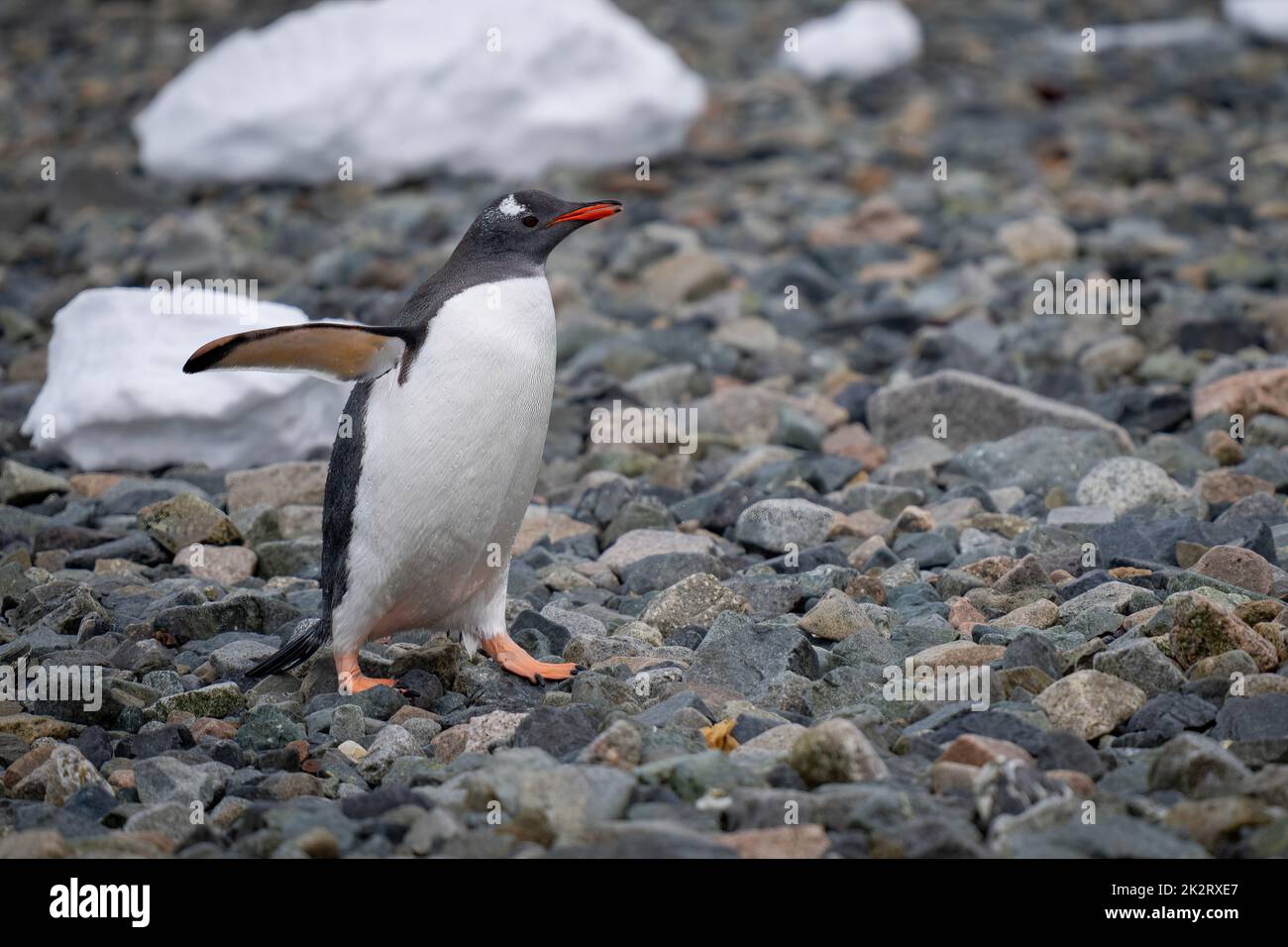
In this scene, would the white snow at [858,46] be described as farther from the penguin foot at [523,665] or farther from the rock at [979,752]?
the rock at [979,752]

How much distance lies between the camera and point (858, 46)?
15.0m

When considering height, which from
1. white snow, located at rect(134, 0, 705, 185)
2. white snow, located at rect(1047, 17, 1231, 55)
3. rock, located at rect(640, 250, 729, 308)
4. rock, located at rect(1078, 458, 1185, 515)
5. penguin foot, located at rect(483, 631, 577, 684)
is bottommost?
penguin foot, located at rect(483, 631, 577, 684)

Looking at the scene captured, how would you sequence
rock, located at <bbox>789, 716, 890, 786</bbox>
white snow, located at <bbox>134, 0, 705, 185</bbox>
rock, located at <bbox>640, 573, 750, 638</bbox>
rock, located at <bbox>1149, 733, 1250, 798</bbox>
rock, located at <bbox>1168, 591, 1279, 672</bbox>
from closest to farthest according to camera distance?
rock, located at <bbox>1149, 733, 1250, 798</bbox>
rock, located at <bbox>789, 716, 890, 786</bbox>
rock, located at <bbox>1168, 591, 1279, 672</bbox>
rock, located at <bbox>640, 573, 750, 638</bbox>
white snow, located at <bbox>134, 0, 705, 185</bbox>

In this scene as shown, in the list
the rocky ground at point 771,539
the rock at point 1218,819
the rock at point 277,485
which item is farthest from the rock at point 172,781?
the rock at point 277,485

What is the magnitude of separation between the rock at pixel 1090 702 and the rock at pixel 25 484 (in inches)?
174

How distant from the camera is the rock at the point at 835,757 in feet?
12.1

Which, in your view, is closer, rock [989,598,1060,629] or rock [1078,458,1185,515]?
rock [989,598,1060,629]

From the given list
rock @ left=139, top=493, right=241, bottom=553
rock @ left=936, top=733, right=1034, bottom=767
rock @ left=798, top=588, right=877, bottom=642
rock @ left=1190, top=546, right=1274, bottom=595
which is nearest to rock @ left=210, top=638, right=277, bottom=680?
rock @ left=139, top=493, right=241, bottom=553

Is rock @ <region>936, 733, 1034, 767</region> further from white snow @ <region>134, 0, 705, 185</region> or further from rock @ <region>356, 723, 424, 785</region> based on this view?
white snow @ <region>134, 0, 705, 185</region>

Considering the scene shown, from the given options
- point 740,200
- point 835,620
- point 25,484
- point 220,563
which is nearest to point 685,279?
point 740,200

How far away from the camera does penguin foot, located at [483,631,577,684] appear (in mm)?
4711

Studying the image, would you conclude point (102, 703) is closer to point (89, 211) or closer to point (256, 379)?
point (256, 379)

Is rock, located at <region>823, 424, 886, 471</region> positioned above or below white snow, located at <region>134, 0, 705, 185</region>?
below

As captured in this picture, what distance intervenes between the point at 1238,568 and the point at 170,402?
450cm
